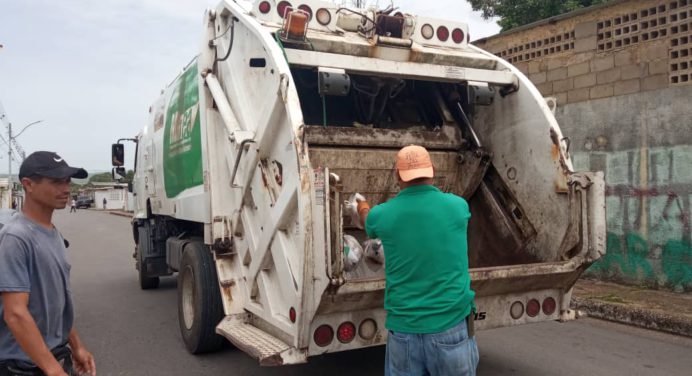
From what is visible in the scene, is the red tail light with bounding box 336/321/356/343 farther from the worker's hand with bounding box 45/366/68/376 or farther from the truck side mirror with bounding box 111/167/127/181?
the truck side mirror with bounding box 111/167/127/181

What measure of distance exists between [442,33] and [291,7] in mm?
1285

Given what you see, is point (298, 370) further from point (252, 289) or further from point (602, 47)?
point (602, 47)

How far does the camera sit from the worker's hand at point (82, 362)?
2.57 meters

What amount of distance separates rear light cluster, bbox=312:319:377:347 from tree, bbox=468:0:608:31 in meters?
10.1

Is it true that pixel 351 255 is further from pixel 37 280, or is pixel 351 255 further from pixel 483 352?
pixel 483 352

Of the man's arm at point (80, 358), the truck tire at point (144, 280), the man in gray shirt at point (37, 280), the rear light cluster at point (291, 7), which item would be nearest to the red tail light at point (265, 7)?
the rear light cluster at point (291, 7)

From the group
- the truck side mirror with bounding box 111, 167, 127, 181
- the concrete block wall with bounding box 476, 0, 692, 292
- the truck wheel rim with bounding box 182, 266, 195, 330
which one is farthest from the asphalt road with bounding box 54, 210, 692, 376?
the truck side mirror with bounding box 111, 167, 127, 181

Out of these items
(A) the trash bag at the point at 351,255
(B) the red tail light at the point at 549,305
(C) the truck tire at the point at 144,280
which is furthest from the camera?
(C) the truck tire at the point at 144,280

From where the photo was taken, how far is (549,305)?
14.1ft

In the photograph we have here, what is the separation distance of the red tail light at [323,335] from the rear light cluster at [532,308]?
1.37 metres

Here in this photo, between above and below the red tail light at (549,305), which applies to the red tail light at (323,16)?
above

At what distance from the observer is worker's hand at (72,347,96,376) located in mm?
2566

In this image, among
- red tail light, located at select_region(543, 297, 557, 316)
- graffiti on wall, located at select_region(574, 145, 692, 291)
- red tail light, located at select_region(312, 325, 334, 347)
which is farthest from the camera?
graffiti on wall, located at select_region(574, 145, 692, 291)

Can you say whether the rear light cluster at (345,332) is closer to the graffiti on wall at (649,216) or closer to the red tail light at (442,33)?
the red tail light at (442,33)
